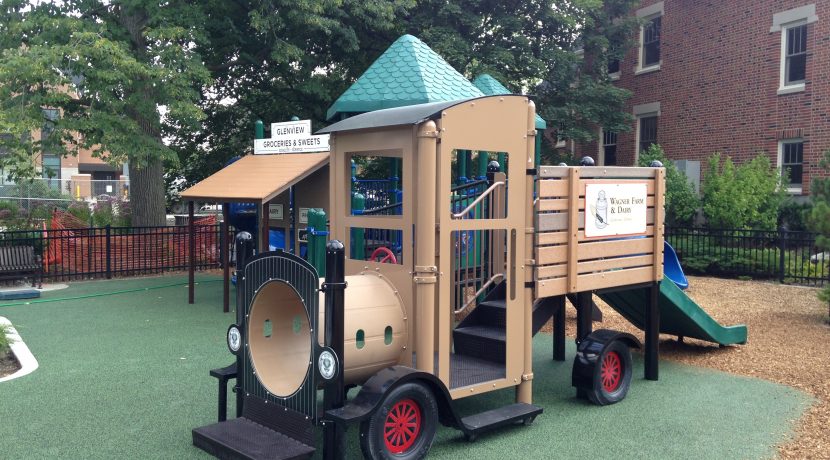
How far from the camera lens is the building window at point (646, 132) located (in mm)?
22125

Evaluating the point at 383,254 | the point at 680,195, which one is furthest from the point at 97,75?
the point at 680,195

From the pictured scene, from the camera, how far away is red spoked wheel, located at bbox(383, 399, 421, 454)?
4.66m

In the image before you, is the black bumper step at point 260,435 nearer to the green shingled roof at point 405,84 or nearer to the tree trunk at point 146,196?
the green shingled roof at point 405,84

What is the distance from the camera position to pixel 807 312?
10547mm

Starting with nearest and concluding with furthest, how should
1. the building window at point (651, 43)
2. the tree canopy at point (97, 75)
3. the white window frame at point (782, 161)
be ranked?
1. the tree canopy at point (97, 75)
2. the white window frame at point (782, 161)
3. the building window at point (651, 43)

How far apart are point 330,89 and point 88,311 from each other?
10091 millimetres

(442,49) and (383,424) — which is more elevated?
(442,49)

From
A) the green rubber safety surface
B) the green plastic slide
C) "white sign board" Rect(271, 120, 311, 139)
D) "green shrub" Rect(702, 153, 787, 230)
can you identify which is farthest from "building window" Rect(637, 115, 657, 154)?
the green plastic slide

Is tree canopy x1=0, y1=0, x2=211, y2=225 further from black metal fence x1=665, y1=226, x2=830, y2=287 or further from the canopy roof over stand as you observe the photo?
black metal fence x1=665, y1=226, x2=830, y2=287

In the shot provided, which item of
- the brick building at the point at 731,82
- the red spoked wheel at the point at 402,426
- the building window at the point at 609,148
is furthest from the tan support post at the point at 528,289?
the building window at the point at 609,148

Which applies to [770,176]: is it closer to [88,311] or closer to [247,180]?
[247,180]

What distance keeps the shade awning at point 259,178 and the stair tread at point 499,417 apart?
519 cm

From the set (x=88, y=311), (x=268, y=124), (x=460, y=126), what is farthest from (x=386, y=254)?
(x=268, y=124)

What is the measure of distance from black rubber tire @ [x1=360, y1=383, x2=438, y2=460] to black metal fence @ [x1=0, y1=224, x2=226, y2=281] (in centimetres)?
1107
